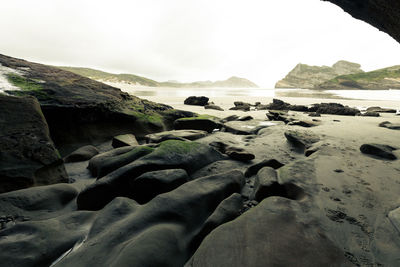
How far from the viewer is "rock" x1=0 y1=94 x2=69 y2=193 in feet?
6.29

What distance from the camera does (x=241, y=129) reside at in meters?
4.95

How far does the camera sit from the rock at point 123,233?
1132 millimetres

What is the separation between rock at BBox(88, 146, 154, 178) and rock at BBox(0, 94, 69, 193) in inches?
15.0

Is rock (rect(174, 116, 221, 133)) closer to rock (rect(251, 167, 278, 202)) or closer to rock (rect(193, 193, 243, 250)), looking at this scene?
rock (rect(251, 167, 278, 202))

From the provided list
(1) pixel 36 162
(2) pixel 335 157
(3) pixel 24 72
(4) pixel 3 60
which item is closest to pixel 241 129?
(2) pixel 335 157

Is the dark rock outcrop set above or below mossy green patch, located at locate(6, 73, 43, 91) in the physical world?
above

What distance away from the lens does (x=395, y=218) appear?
4.83 ft

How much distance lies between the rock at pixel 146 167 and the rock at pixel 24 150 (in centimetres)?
67

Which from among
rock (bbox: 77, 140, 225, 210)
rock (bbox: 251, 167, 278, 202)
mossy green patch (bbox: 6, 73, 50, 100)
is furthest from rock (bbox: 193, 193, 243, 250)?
mossy green patch (bbox: 6, 73, 50, 100)

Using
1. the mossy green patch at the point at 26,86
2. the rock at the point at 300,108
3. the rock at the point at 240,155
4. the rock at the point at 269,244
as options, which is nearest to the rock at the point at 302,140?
the rock at the point at 240,155

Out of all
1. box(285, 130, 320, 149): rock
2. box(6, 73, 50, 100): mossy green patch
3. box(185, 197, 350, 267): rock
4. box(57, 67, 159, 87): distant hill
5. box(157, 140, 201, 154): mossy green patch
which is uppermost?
box(57, 67, 159, 87): distant hill

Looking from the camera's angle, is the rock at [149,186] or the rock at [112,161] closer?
the rock at [149,186]

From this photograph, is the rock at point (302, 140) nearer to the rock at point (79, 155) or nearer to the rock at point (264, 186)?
the rock at point (264, 186)

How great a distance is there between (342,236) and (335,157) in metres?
1.84
